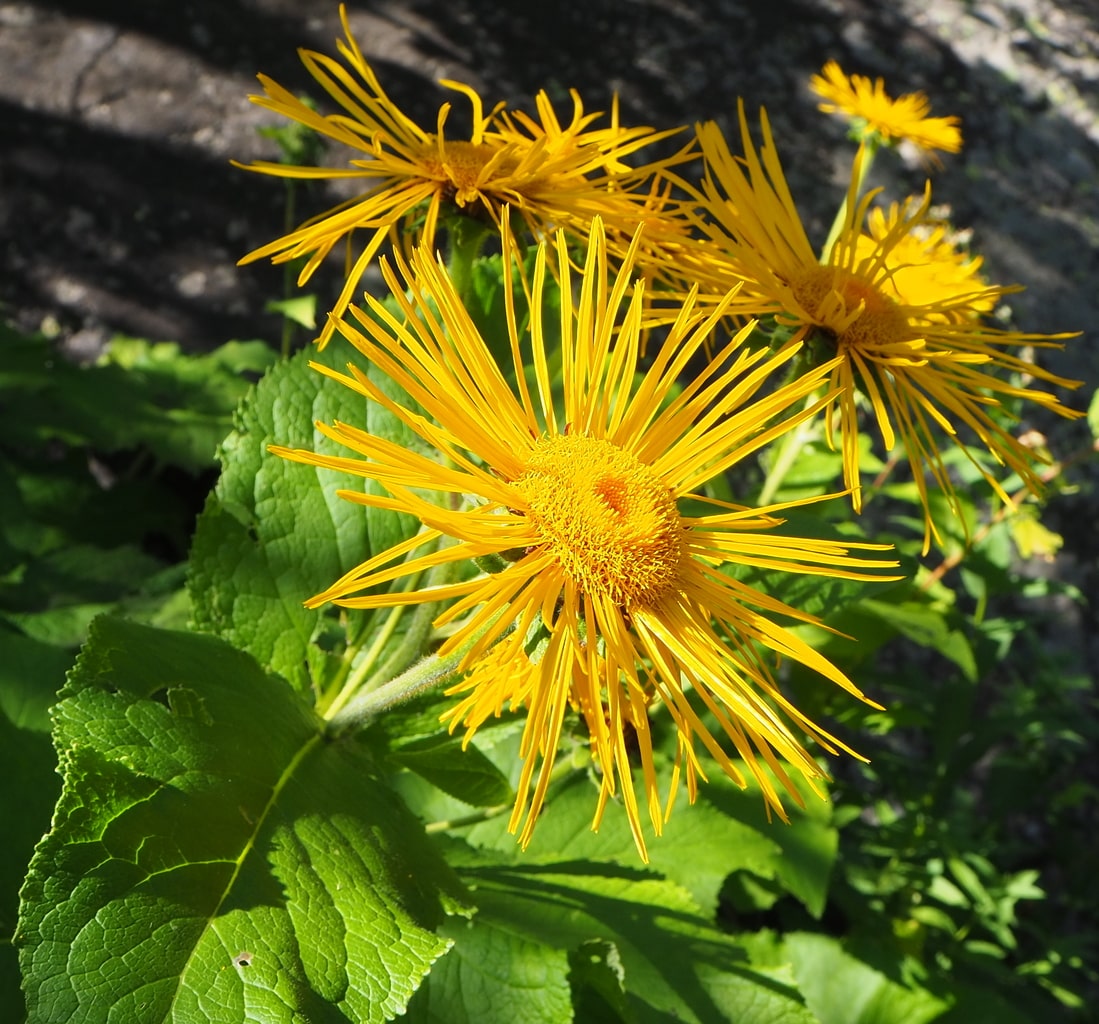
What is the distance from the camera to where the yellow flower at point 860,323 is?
1107 mm

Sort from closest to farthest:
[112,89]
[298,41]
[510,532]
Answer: [510,532]
[112,89]
[298,41]

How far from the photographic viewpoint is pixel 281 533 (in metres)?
1.29

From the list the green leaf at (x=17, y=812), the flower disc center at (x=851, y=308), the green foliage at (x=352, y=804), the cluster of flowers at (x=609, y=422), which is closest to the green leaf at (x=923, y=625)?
the green foliage at (x=352, y=804)

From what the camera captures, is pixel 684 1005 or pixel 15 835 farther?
pixel 684 1005

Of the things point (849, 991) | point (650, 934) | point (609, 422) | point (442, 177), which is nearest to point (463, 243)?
point (442, 177)

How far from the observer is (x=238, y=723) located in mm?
1058

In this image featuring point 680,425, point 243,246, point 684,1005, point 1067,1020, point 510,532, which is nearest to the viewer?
point 510,532

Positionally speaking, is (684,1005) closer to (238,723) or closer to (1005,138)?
(238,723)

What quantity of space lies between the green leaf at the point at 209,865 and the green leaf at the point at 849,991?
115cm

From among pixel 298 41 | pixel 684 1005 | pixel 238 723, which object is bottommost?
pixel 298 41

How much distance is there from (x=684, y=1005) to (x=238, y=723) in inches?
29.7

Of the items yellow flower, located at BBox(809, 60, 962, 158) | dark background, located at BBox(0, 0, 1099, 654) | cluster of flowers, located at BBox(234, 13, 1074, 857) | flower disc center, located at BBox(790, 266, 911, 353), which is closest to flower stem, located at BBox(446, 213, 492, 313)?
cluster of flowers, located at BBox(234, 13, 1074, 857)

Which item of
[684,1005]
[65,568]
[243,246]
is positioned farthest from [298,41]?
[684,1005]

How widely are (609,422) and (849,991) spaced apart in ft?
4.65
